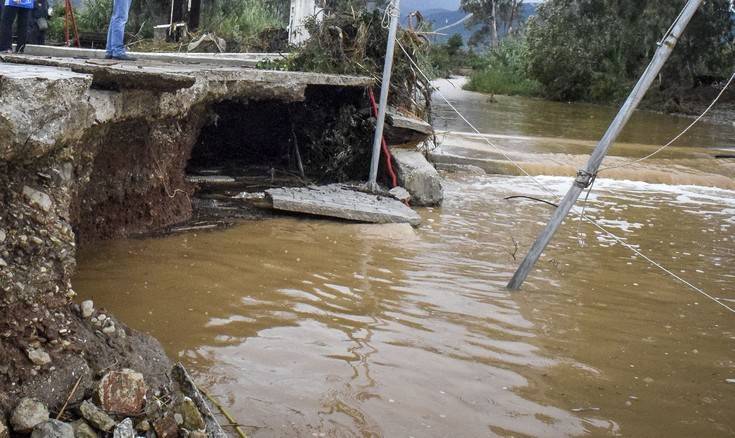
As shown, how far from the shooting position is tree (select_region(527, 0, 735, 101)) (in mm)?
28484

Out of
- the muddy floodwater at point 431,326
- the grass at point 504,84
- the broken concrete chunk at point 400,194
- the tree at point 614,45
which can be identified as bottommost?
the muddy floodwater at point 431,326

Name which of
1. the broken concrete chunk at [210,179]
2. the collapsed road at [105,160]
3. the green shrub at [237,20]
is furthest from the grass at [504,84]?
the broken concrete chunk at [210,179]

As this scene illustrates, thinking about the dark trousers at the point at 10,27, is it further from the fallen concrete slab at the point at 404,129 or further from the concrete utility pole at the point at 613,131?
the concrete utility pole at the point at 613,131

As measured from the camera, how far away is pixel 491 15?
6606cm

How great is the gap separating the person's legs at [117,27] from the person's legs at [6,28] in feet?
4.27

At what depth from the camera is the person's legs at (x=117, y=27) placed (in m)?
7.04

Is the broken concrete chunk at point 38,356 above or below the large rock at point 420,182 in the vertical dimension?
below

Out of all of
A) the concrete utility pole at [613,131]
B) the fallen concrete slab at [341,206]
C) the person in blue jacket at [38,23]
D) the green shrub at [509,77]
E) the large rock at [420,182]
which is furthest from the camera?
the green shrub at [509,77]

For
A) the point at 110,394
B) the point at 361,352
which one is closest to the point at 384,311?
the point at 361,352

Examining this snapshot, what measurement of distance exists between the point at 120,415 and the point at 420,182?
216 inches

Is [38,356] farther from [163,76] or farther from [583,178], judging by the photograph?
[583,178]

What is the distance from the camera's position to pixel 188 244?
5348 mm

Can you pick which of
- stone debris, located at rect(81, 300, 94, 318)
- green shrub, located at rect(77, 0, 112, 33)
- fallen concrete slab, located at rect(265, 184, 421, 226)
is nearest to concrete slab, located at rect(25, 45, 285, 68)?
fallen concrete slab, located at rect(265, 184, 421, 226)

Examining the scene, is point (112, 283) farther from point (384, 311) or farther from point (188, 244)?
point (384, 311)
